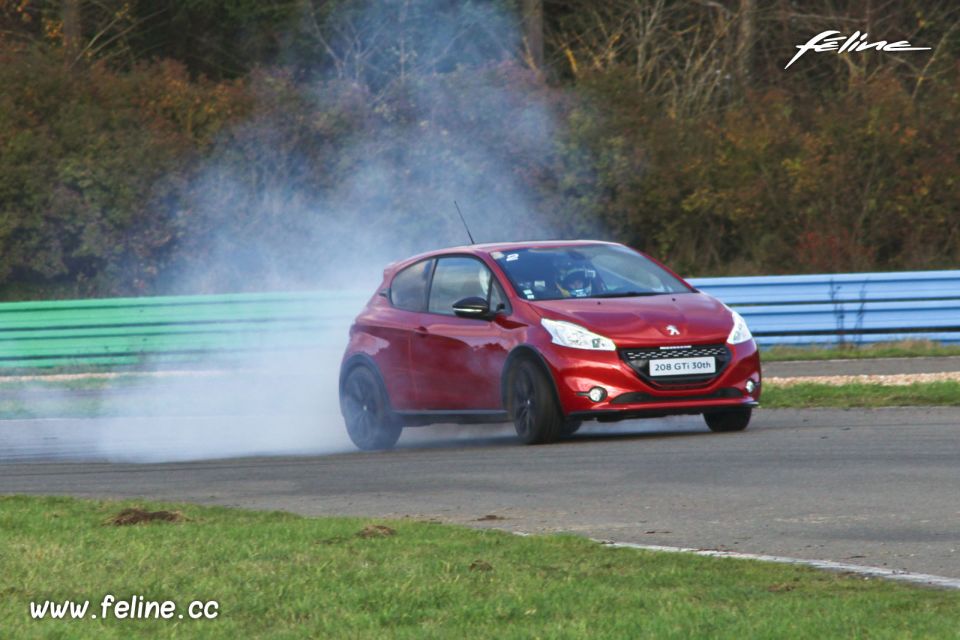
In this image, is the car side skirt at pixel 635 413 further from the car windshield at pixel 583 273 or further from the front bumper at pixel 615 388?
the car windshield at pixel 583 273

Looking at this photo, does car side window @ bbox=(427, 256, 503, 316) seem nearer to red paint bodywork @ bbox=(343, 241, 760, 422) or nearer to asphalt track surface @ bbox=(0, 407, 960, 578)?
red paint bodywork @ bbox=(343, 241, 760, 422)

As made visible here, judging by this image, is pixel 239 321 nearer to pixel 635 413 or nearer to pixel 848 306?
pixel 848 306

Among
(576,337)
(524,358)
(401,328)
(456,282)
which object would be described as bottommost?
(524,358)

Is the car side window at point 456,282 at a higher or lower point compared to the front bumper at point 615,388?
higher

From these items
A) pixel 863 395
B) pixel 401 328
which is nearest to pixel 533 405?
pixel 401 328

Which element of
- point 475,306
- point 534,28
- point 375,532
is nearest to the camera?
point 375,532

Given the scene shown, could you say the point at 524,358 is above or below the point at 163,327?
below

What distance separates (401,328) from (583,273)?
1470 mm

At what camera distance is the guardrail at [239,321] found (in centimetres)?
2294

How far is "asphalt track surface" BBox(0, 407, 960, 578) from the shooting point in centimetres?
838

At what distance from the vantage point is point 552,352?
499 inches

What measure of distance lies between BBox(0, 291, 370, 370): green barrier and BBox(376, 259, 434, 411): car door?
9.35 metres

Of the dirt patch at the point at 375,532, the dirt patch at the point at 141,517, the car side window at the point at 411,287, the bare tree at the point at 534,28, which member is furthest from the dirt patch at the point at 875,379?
the bare tree at the point at 534,28

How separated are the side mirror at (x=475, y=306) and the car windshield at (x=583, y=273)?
0.86 ft
